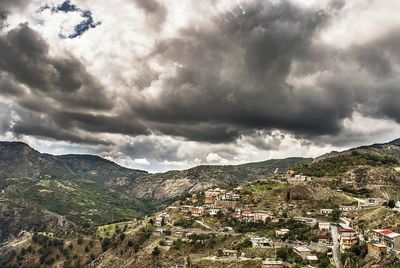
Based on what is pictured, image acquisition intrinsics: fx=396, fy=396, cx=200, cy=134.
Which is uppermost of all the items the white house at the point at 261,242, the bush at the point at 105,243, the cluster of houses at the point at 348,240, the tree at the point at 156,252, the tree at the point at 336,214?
the tree at the point at 336,214

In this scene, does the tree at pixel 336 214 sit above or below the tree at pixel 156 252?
above

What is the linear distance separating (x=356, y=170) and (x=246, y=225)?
73898 mm

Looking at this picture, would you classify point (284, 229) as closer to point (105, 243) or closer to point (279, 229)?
point (279, 229)

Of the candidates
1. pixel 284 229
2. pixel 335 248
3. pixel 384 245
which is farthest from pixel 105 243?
pixel 384 245

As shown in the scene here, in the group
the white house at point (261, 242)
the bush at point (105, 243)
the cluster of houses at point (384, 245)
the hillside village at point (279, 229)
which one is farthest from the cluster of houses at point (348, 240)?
the bush at point (105, 243)

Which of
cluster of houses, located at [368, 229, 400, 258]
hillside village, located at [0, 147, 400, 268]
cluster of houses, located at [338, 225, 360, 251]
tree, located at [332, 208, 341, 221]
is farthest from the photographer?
tree, located at [332, 208, 341, 221]

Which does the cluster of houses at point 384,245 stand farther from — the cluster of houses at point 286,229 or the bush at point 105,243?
the bush at point 105,243

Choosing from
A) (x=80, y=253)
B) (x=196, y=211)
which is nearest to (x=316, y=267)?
(x=196, y=211)

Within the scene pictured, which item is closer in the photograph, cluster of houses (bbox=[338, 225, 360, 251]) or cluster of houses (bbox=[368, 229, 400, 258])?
cluster of houses (bbox=[368, 229, 400, 258])

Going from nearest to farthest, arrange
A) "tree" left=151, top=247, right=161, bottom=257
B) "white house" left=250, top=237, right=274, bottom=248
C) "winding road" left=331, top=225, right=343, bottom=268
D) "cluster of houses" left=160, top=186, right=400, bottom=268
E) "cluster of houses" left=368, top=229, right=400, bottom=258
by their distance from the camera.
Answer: "cluster of houses" left=368, top=229, right=400, bottom=258 < "cluster of houses" left=160, top=186, right=400, bottom=268 < "winding road" left=331, top=225, right=343, bottom=268 < "white house" left=250, top=237, right=274, bottom=248 < "tree" left=151, top=247, right=161, bottom=257

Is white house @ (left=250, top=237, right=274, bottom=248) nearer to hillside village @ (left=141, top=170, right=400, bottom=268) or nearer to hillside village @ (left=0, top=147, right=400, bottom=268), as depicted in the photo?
hillside village @ (left=141, top=170, right=400, bottom=268)

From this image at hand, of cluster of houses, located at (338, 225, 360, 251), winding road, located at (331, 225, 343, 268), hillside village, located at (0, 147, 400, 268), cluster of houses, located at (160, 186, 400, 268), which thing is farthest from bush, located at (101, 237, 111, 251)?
cluster of houses, located at (338, 225, 360, 251)

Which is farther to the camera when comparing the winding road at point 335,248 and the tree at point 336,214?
the tree at point 336,214

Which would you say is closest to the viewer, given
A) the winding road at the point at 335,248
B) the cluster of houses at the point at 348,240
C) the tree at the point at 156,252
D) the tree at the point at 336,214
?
the winding road at the point at 335,248
